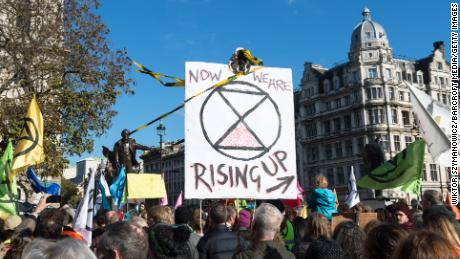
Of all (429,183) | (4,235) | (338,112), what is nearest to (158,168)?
(338,112)

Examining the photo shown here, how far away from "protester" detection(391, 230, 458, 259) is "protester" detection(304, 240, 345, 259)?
186 cm

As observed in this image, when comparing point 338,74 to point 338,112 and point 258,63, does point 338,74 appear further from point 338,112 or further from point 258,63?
point 258,63

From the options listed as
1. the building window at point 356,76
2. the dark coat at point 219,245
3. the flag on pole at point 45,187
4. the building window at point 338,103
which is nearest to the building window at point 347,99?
the building window at point 338,103

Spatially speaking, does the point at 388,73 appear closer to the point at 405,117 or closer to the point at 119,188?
the point at 405,117

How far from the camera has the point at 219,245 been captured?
181 inches

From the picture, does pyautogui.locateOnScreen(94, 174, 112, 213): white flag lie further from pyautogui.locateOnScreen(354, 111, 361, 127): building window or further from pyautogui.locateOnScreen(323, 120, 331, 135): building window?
pyautogui.locateOnScreen(323, 120, 331, 135): building window

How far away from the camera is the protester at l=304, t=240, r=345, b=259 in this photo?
391 centimetres

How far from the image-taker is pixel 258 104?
5.79m

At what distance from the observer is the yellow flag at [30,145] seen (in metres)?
7.92

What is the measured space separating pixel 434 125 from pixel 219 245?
4.81 m

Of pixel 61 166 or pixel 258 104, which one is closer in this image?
pixel 258 104

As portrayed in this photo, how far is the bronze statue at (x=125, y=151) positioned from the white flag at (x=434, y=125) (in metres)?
5.68

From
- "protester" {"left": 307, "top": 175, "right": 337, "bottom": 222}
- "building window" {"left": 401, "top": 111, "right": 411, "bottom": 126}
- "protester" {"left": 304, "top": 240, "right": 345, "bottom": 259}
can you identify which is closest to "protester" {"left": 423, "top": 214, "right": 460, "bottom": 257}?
"protester" {"left": 304, "top": 240, "right": 345, "bottom": 259}

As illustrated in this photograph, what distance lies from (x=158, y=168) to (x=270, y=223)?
105 metres
